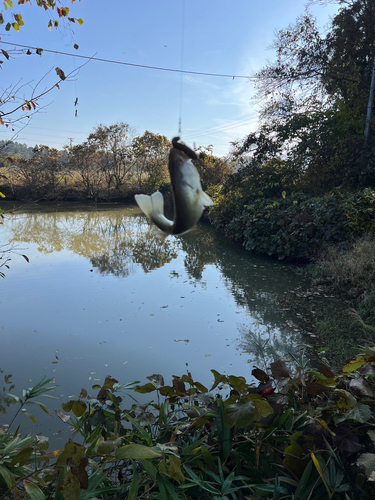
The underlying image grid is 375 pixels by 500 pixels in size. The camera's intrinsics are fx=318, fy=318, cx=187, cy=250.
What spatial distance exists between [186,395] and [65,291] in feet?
16.2

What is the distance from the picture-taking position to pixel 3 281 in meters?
6.18

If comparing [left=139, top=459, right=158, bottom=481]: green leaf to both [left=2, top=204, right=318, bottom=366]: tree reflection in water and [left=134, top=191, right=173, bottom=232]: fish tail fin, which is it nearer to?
[left=134, top=191, right=173, bottom=232]: fish tail fin

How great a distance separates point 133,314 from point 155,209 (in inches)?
172

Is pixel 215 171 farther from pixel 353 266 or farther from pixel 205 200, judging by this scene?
pixel 205 200

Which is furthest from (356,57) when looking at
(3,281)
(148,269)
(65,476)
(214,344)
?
(65,476)

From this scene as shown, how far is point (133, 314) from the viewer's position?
4.91 metres

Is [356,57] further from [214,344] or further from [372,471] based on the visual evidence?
[372,471]

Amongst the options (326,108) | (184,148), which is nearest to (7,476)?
(184,148)

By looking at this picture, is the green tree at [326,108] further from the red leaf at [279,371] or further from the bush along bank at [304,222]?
the red leaf at [279,371]

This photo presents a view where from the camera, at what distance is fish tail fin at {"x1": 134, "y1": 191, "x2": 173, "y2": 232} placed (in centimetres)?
71

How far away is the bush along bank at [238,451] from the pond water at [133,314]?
73 cm

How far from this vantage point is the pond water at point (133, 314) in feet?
11.5

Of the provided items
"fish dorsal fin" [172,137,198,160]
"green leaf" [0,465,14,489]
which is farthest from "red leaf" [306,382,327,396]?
"green leaf" [0,465,14,489]

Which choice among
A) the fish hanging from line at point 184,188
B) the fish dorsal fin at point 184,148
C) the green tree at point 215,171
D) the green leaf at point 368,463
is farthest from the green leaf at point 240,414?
the green tree at point 215,171
